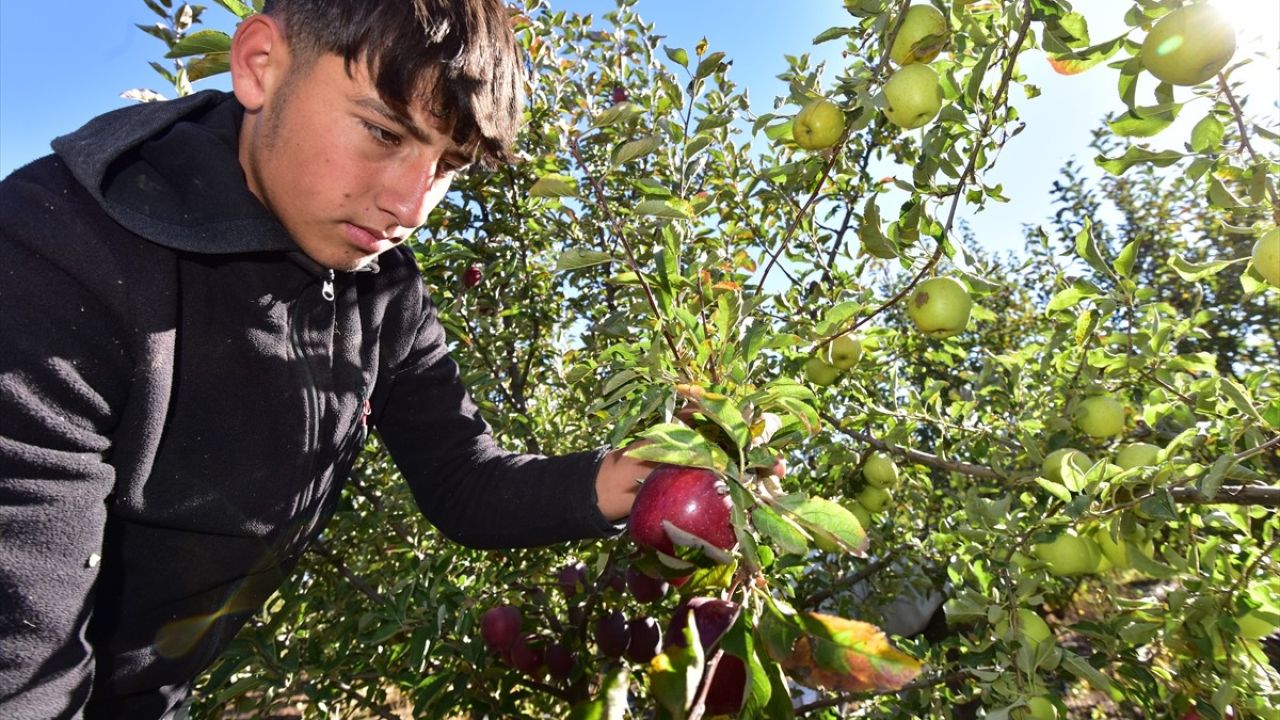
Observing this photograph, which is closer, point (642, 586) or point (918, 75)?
point (918, 75)

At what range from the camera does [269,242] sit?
123 centimetres

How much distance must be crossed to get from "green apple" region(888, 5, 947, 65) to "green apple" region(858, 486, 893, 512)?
1.43 meters

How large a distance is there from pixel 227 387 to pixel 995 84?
1.63m

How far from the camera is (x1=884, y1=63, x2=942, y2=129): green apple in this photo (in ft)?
4.02

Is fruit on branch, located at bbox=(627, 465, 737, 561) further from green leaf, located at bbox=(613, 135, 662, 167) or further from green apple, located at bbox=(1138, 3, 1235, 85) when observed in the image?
green apple, located at bbox=(1138, 3, 1235, 85)

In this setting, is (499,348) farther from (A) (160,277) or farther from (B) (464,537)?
(A) (160,277)

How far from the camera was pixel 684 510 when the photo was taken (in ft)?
3.34

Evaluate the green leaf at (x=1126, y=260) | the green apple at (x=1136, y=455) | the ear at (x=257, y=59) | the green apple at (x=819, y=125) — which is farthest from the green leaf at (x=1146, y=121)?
the ear at (x=257, y=59)

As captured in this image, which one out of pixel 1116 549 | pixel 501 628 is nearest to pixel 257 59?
pixel 501 628

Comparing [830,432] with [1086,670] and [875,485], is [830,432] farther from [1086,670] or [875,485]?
[1086,670]

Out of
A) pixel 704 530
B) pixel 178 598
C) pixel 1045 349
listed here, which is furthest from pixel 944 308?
pixel 178 598

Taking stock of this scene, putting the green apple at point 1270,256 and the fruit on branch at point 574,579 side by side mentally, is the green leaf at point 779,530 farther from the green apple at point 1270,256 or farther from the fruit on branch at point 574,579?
the fruit on branch at point 574,579

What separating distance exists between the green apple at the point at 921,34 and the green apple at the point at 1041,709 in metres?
1.29

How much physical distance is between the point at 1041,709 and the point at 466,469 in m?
1.37
